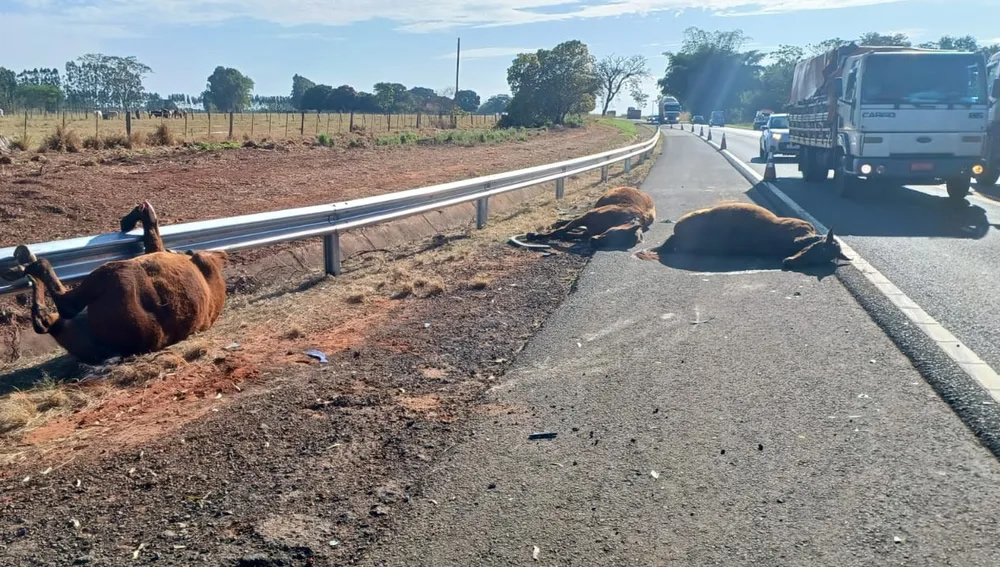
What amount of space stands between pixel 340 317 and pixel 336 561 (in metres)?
4.32

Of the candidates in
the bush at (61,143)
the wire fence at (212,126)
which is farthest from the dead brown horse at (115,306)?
the wire fence at (212,126)

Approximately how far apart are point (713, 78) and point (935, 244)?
132m

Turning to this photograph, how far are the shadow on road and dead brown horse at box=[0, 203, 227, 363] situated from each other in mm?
9484

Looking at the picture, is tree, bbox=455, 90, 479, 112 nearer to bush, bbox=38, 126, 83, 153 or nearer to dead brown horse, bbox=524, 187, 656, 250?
bush, bbox=38, 126, 83, 153

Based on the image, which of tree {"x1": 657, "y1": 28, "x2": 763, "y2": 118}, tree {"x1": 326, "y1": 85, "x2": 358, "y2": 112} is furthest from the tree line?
tree {"x1": 326, "y1": 85, "x2": 358, "y2": 112}

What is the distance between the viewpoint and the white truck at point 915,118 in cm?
1541

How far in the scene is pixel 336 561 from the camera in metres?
3.25

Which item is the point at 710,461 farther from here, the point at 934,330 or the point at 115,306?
the point at 115,306

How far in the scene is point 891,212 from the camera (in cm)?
1469

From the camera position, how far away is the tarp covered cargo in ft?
59.8

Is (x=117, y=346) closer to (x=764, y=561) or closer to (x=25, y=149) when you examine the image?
(x=764, y=561)

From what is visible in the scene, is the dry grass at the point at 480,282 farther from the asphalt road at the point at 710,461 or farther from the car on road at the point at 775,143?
the car on road at the point at 775,143

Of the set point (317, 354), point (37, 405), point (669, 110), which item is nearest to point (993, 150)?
point (317, 354)

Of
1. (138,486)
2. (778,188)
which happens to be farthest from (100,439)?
(778,188)
